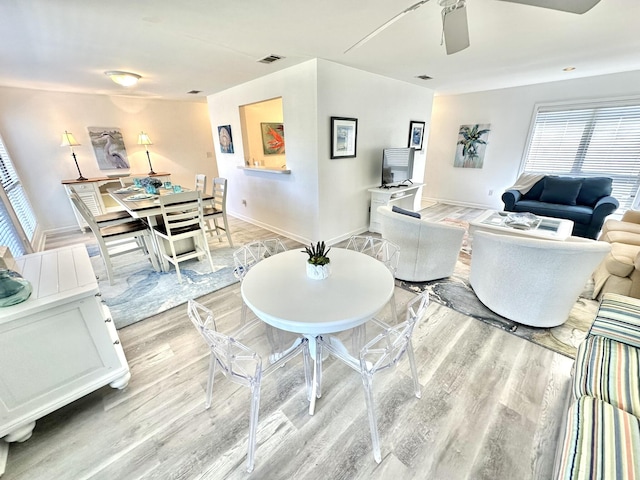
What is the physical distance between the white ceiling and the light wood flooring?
2.47 meters

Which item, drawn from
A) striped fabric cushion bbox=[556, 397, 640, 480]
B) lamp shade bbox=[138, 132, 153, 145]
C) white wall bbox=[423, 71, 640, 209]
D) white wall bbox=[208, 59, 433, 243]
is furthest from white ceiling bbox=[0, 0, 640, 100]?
striped fabric cushion bbox=[556, 397, 640, 480]

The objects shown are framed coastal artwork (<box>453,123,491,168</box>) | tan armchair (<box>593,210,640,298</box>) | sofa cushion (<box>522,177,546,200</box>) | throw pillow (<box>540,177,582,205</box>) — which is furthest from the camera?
framed coastal artwork (<box>453,123,491,168</box>)

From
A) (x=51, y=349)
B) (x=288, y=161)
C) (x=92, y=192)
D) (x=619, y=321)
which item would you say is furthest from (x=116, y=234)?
(x=619, y=321)

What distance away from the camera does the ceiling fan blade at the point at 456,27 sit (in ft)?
4.95

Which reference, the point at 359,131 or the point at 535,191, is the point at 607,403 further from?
the point at 535,191

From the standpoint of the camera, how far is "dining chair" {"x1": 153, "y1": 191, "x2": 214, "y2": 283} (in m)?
2.67

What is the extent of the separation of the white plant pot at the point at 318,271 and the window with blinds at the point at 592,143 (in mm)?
5517

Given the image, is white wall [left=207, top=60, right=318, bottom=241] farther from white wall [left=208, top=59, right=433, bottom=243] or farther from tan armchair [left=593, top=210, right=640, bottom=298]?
tan armchair [left=593, top=210, right=640, bottom=298]

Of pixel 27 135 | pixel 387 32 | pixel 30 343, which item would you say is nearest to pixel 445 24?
pixel 387 32

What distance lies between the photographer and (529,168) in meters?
4.98

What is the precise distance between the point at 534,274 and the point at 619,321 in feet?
2.04

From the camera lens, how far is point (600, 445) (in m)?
0.90

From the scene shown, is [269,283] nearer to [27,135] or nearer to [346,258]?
[346,258]

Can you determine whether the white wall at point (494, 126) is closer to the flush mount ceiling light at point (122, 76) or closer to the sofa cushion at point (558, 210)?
the sofa cushion at point (558, 210)
